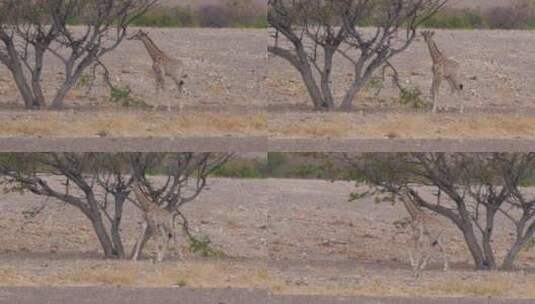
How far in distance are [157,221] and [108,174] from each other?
36.8 inches

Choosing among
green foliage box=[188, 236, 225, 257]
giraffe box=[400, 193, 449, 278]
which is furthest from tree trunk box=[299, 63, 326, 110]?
green foliage box=[188, 236, 225, 257]

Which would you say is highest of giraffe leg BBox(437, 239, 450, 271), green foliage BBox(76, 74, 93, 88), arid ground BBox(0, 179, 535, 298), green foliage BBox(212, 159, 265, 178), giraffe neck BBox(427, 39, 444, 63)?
giraffe neck BBox(427, 39, 444, 63)

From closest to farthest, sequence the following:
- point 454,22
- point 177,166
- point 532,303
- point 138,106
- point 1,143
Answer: point 532,303, point 1,143, point 177,166, point 138,106, point 454,22

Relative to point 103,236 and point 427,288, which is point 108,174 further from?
point 427,288

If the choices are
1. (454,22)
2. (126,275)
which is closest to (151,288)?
(126,275)

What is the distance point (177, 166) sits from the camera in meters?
12.6

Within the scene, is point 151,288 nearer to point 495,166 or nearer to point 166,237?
point 166,237

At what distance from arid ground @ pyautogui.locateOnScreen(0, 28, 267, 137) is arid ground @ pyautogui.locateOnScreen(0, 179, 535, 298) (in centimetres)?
92

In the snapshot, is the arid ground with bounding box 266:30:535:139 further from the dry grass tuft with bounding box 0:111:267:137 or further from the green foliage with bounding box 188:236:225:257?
the green foliage with bounding box 188:236:225:257

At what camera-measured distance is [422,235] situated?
461 inches

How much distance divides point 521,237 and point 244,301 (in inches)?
101

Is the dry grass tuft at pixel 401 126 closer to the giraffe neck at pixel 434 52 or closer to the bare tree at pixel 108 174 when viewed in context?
the giraffe neck at pixel 434 52

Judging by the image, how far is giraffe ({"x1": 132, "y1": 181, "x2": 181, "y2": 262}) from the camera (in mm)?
11852

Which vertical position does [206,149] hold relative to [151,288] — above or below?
above
